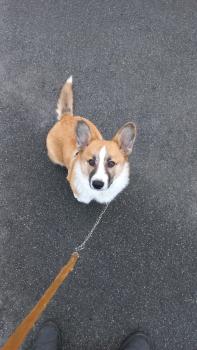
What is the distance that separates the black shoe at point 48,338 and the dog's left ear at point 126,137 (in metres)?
1.92

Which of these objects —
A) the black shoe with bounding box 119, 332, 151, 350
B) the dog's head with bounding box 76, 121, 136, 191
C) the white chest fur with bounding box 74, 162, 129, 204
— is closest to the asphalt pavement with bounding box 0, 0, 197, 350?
the black shoe with bounding box 119, 332, 151, 350

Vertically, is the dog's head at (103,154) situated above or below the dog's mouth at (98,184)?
above

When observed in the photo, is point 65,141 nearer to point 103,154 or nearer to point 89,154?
point 89,154

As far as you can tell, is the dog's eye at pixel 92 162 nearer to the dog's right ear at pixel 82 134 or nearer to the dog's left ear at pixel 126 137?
the dog's right ear at pixel 82 134

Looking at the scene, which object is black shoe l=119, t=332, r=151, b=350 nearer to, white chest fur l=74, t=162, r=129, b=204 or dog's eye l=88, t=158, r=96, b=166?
white chest fur l=74, t=162, r=129, b=204

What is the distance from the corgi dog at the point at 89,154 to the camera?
11.0 ft

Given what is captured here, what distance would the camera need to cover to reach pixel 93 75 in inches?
190

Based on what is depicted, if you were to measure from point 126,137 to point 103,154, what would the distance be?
269mm

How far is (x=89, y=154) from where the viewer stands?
3441 millimetres

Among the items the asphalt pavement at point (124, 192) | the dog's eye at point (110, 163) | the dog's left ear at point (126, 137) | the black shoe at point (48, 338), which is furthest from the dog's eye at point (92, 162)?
the black shoe at point (48, 338)

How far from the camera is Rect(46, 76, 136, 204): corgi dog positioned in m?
3.37

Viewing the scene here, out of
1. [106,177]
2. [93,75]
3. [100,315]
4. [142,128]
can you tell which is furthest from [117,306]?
[93,75]

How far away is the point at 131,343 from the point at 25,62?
3567 mm

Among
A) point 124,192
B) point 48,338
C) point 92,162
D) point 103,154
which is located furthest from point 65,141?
point 48,338
